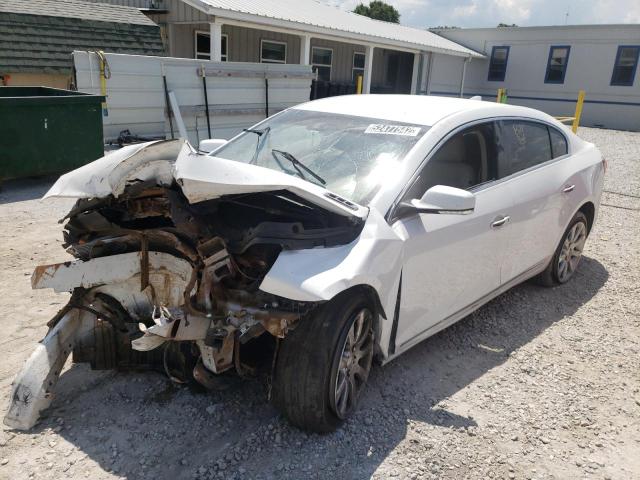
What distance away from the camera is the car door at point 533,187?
12.9 ft

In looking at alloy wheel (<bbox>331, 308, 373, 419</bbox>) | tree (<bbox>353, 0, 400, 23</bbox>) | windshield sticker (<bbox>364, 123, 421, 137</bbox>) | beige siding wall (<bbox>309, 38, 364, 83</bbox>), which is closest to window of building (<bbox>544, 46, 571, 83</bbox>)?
beige siding wall (<bbox>309, 38, 364, 83</bbox>)

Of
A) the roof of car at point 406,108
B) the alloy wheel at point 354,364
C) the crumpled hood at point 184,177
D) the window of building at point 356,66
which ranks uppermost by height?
the window of building at point 356,66

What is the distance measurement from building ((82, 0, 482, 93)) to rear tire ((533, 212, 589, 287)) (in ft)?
32.8

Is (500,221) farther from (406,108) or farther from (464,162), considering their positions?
(406,108)

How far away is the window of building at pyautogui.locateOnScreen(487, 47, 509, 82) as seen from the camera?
27.0m

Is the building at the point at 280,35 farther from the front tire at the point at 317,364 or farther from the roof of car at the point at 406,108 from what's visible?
the front tire at the point at 317,364

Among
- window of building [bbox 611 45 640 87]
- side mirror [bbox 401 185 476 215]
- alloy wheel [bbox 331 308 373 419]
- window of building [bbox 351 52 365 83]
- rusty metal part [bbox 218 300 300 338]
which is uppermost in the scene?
window of building [bbox 611 45 640 87]

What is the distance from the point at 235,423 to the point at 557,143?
356cm

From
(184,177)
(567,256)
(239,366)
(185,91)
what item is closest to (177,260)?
(184,177)

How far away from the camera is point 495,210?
366 cm

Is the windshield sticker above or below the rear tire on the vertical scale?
above

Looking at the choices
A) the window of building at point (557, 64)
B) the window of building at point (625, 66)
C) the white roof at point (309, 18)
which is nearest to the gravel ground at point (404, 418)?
the white roof at point (309, 18)

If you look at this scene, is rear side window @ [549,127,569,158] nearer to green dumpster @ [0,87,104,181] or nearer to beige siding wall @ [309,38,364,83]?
green dumpster @ [0,87,104,181]

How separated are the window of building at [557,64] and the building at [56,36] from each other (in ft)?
62.8
